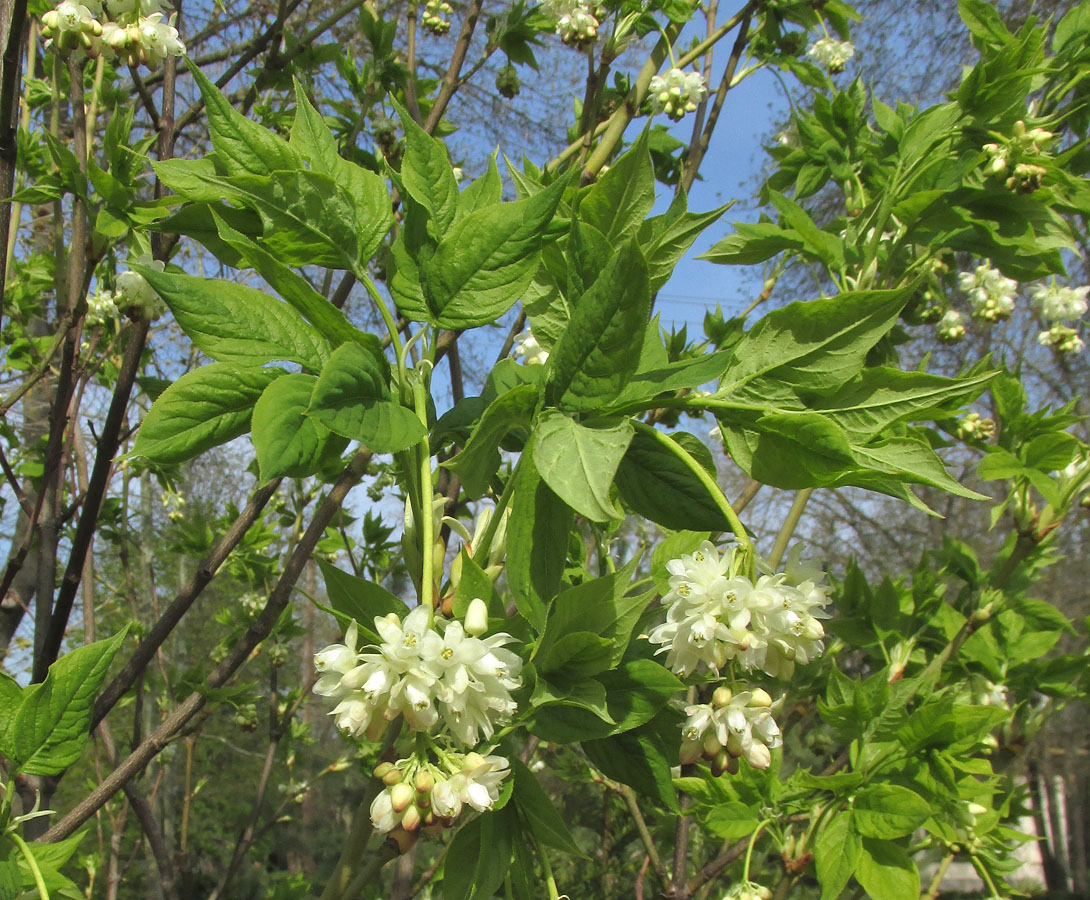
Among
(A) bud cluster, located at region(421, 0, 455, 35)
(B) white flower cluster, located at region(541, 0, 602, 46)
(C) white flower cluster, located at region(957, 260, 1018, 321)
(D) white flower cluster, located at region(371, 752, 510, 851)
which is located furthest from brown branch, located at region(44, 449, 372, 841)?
(C) white flower cluster, located at region(957, 260, 1018, 321)

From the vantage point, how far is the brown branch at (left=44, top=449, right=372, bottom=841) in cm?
139

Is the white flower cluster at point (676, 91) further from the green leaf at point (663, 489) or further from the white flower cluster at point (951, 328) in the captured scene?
the green leaf at point (663, 489)

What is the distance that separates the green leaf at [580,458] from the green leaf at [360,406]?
0.37 ft

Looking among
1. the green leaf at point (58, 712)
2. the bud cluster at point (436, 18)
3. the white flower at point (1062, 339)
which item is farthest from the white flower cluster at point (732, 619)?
the white flower at point (1062, 339)

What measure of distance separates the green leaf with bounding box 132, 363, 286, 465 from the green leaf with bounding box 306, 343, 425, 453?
10 centimetres

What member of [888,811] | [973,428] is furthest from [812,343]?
[973,428]

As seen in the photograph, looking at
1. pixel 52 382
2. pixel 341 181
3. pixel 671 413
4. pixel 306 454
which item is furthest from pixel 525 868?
pixel 52 382

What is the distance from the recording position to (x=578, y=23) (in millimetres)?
2578

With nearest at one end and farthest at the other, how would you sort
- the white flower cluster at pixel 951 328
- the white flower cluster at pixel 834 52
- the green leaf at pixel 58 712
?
the green leaf at pixel 58 712
the white flower cluster at pixel 951 328
the white flower cluster at pixel 834 52

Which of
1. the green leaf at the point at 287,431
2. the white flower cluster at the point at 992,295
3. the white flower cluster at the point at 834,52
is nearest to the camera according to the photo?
the green leaf at the point at 287,431

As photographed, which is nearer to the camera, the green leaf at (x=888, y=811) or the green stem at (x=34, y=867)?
the green stem at (x=34, y=867)

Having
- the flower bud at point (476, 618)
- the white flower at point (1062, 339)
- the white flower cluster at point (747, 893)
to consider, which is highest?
the white flower at point (1062, 339)

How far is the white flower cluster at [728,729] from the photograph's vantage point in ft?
2.73

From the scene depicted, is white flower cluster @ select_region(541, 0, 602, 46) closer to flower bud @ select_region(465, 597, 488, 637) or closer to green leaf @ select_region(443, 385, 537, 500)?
green leaf @ select_region(443, 385, 537, 500)
